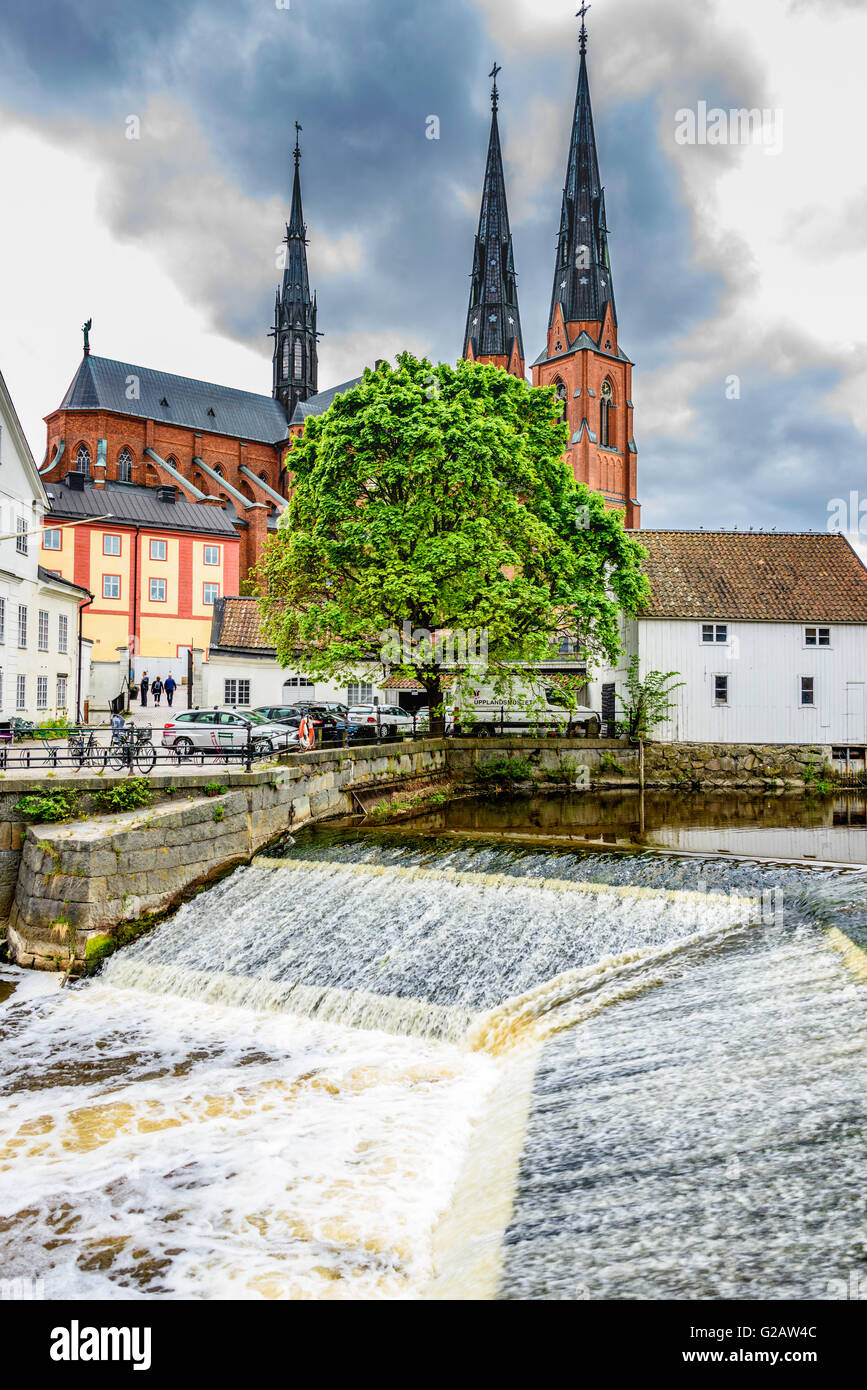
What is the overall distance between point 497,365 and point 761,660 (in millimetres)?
48298

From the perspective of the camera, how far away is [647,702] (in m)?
Result: 30.0

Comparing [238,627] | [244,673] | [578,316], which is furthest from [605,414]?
[244,673]

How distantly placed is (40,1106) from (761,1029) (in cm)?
683

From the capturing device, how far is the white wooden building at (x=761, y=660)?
1190 inches

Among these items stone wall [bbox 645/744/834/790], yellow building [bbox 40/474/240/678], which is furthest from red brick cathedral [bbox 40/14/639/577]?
stone wall [bbox 645/744/834/790]

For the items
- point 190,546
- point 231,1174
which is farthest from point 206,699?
point 231,1174

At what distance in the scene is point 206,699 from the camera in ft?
111

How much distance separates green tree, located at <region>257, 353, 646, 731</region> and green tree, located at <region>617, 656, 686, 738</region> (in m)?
5.46

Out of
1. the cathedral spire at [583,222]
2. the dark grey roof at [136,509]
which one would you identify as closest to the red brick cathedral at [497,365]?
the cathedral spire at [583,222]

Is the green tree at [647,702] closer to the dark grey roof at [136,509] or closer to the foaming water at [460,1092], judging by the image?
the foaming water at [460,1092]

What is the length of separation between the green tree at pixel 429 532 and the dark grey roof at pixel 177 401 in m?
49.1

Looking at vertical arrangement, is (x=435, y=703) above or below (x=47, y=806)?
above
